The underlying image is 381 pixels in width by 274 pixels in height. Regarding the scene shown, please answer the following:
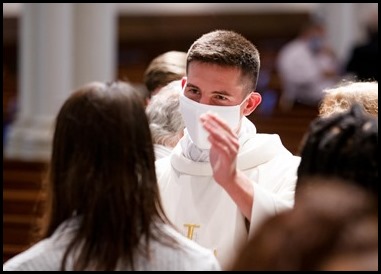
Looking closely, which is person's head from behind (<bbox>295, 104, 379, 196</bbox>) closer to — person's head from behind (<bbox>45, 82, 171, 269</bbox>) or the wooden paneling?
person's head from behind (<bbox>45, 82, 171, 269</bbox>)

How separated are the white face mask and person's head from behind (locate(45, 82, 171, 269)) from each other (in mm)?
739

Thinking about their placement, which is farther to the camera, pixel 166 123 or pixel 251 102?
pixel 166 123

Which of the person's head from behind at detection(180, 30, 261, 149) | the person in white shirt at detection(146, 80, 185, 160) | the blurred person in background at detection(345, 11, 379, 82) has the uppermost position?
the person's head from behind at detection(180, 30, 261, 149)

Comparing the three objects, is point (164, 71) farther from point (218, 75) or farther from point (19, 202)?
point (19, 202)

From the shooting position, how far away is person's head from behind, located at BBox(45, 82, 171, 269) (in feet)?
7.52

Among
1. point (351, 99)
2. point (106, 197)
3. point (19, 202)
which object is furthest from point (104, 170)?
point (19, 202)

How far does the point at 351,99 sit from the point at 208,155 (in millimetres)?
531

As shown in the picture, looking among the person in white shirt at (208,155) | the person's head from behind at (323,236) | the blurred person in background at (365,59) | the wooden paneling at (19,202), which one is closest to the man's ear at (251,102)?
the person in white shirt at (208,155)

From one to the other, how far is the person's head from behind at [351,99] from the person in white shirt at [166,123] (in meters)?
0.69

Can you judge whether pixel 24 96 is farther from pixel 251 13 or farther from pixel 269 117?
pixel 251 13

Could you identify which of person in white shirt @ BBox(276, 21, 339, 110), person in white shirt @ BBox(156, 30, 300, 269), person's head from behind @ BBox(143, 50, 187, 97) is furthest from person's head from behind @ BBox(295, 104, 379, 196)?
person in white shirt @ BBox(276, 21, 339, 110)

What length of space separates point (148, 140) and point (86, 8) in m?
8.25

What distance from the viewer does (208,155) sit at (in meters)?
3.16

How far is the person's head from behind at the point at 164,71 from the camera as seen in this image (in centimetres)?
446
